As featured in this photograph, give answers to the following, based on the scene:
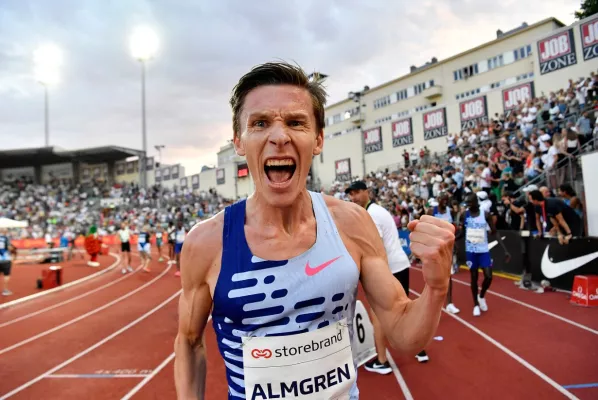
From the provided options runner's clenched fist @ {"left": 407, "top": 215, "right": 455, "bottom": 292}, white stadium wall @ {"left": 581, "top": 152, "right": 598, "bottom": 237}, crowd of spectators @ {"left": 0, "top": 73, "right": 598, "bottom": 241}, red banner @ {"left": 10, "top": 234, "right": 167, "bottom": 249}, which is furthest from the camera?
red banner @ {"left": 10, "top": 234, "right": 167, "bottom": 249}

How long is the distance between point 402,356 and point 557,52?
72.4 feet

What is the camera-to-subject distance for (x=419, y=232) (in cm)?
143

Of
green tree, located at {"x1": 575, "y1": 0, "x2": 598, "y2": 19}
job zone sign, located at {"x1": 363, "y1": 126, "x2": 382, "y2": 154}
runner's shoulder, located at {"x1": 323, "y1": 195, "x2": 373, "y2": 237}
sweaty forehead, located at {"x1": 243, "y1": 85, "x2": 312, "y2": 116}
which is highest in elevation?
green tree, located at {"x1": 575, "y1": 0, "x2": 598, "y2": 19}

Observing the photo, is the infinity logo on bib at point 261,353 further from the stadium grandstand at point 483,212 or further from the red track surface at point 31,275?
the red track surface at point 31,275

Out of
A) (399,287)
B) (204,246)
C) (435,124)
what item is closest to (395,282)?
(399,287)

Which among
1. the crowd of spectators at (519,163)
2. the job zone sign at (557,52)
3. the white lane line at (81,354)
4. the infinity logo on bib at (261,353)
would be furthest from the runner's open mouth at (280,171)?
the job zone sign at (557,52)

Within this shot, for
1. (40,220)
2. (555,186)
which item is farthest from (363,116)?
(40,220)

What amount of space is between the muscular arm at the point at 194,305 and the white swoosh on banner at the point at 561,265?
8.48 metres

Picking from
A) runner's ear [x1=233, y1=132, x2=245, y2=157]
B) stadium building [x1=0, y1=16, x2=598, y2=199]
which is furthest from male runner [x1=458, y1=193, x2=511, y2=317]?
stadium building [x1=0, y1=16, x2=598, y2=199]

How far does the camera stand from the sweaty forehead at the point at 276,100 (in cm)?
161

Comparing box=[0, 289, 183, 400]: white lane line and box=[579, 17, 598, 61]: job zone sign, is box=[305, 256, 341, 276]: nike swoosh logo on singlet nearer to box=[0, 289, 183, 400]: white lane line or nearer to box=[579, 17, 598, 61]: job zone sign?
box=[0, 289, 183, 400]: white lane line

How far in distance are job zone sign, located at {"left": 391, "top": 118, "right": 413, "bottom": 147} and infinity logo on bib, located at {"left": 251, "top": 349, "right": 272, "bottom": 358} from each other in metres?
26.7

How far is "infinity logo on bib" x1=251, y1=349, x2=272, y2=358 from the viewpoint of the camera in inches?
58.1

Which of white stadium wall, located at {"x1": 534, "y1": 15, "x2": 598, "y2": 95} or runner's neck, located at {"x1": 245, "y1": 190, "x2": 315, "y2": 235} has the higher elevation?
white stadium wall, located at {"x1": 534, "y1": 15, "x2": 598, "y2": 95}
